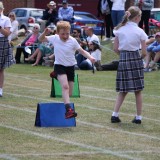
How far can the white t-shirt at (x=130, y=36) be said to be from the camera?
1207 cm

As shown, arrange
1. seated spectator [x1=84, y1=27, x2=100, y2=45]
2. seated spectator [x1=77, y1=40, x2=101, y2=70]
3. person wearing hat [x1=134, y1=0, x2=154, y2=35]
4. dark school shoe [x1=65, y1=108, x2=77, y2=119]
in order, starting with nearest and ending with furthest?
dark school shoe [x1=65, y1=108, x2=77, y2=119] → seated spectator [x1=77, y1=40, x2=101, y2=70] → seated spectator [x1=84, y1=27, x2=100, y2=45] → person wearing hat [x1=134, y1=0, x2=154, y2=35]

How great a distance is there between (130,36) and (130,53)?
0.91 feet

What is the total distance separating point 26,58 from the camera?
26.0m

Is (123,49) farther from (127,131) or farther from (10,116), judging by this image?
(10,116)

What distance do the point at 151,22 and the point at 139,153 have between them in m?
20.0

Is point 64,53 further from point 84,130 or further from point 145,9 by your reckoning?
point 145,9

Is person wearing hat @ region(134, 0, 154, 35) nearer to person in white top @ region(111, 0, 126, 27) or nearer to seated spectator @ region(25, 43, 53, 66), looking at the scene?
person in white top @ region(111, 0, 126, 27)

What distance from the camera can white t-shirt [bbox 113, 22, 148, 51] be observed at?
1207 cm

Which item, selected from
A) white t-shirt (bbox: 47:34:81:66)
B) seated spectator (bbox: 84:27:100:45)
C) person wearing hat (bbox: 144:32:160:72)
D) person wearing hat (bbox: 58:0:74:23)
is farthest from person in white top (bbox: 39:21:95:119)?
person wearing hat (bbox: 58:0:74:23)

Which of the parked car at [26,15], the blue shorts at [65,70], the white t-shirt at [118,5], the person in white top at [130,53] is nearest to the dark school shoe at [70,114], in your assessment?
the blue shorts at [65,70]

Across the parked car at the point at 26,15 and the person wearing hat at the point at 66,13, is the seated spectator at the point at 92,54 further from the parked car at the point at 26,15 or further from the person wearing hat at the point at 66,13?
the parked car at the point at 26,15

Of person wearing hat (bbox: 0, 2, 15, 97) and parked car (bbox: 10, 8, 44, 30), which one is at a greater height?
person wearing hat (bbox: 0, 2, 15, 97)

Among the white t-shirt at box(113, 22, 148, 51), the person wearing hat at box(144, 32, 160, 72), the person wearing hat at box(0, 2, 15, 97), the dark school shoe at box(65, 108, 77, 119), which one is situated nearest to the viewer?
the dark school shoe at box(65, 108, 77, 119)

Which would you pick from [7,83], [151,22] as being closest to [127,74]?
[7,83]
